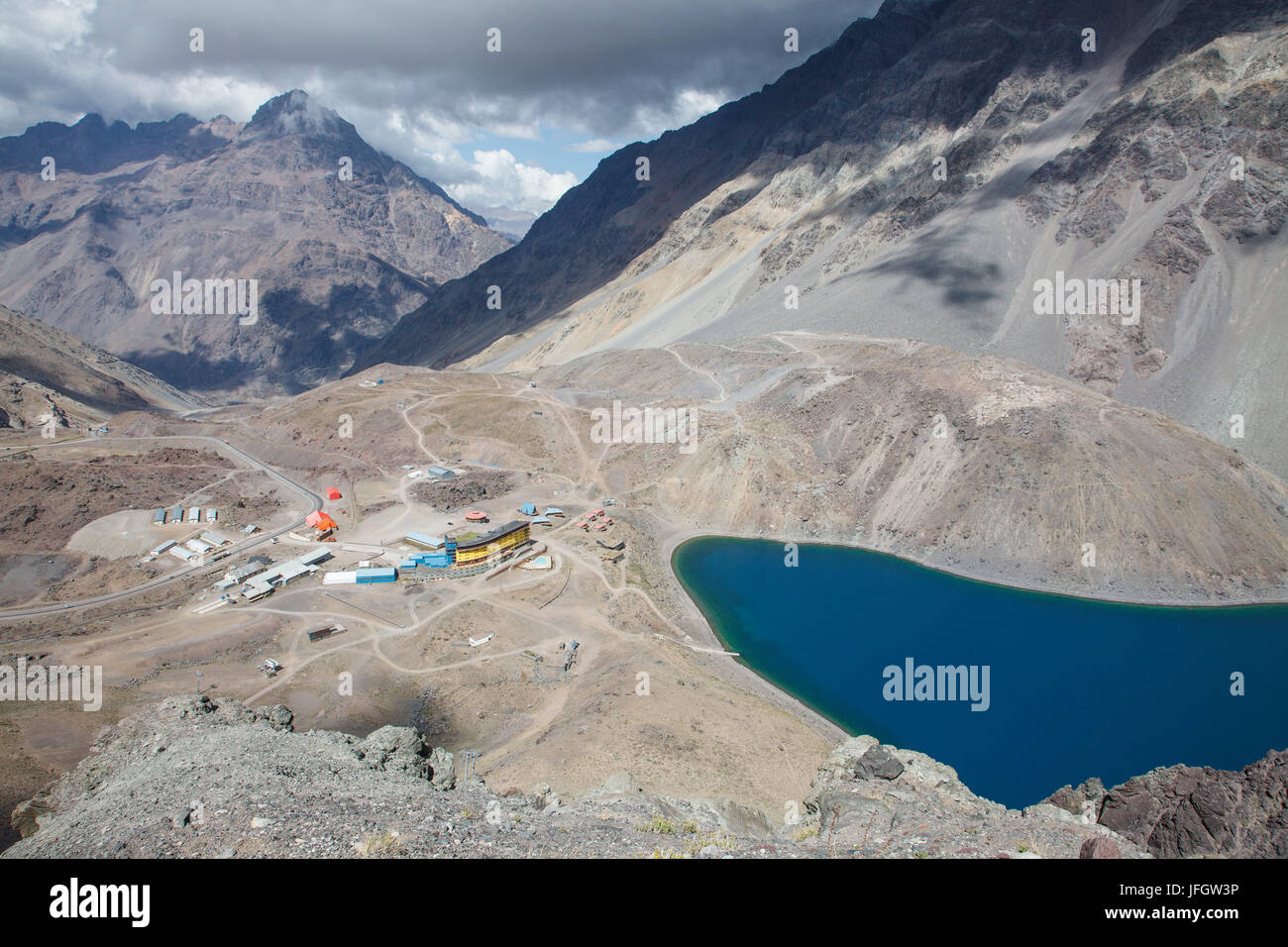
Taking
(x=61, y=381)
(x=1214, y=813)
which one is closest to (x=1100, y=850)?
(x=1214, y=813)

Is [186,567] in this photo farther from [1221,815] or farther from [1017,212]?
[1017,212]

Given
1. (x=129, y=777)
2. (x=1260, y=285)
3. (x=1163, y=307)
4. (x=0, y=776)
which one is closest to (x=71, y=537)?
(x=0, y=776)

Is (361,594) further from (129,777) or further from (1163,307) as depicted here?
(1163,307)

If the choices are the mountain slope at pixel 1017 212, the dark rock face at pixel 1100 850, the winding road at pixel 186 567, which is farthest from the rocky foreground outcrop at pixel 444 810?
the mountain slope at pixel 1017 212

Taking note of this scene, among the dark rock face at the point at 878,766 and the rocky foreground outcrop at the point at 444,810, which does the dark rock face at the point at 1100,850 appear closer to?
the rocky foreground outcrop at the point at 444,810

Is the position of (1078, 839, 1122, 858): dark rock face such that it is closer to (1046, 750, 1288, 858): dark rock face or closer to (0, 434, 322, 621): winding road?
(1046, 750, 1288, 858): dark rock face
